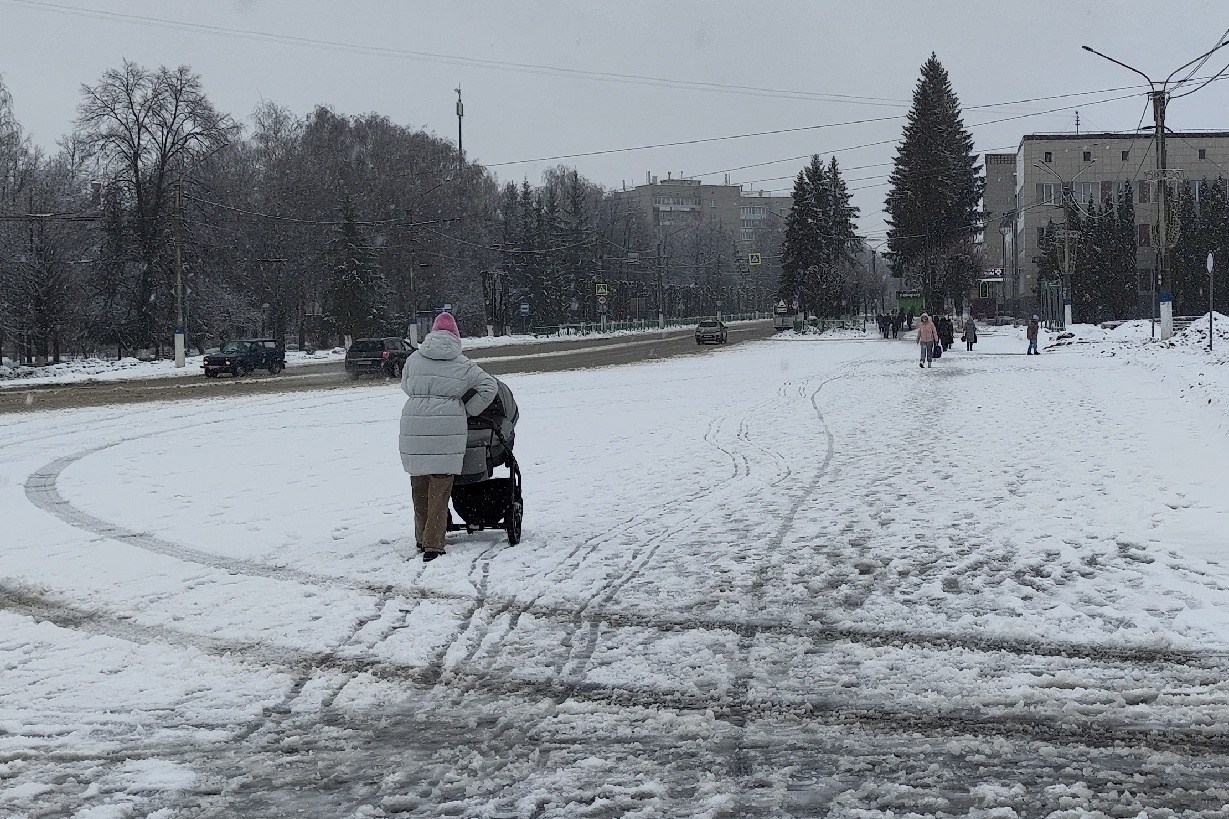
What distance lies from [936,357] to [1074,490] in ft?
100

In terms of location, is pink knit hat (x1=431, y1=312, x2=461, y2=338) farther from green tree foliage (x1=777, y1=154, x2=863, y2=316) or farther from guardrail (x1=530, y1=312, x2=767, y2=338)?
green tree foliage (x1=777, y1=154, x2=863, y2=316)

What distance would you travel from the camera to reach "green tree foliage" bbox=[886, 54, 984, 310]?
83.9 metres

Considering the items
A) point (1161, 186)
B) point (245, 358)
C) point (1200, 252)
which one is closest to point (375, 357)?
point (245, 358)

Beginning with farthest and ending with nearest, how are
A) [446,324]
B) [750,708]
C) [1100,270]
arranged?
[1100,270] < [446,324] < [750,708]

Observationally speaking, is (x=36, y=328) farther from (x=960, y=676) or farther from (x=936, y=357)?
(x=960, y=676)

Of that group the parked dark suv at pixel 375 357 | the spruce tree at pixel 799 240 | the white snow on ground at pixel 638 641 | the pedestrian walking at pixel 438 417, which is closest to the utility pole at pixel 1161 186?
the parked dark suv at pixel 375 357

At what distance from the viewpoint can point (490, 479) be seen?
938cm

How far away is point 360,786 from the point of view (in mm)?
4465

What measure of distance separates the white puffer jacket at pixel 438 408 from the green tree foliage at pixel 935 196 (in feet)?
255

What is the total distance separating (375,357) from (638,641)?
111ft

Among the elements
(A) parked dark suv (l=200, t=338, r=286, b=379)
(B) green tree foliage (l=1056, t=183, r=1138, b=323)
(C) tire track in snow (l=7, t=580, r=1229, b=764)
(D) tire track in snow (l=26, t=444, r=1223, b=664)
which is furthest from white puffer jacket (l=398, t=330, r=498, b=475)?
(B) green tree foliage (l=1056, t=183, r=1138, b=323)

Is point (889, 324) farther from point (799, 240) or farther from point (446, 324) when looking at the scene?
point (446, 324)

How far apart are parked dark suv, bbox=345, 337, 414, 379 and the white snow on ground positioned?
80.8 feet

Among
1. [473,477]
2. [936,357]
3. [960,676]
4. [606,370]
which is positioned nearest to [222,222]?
[606,370]
